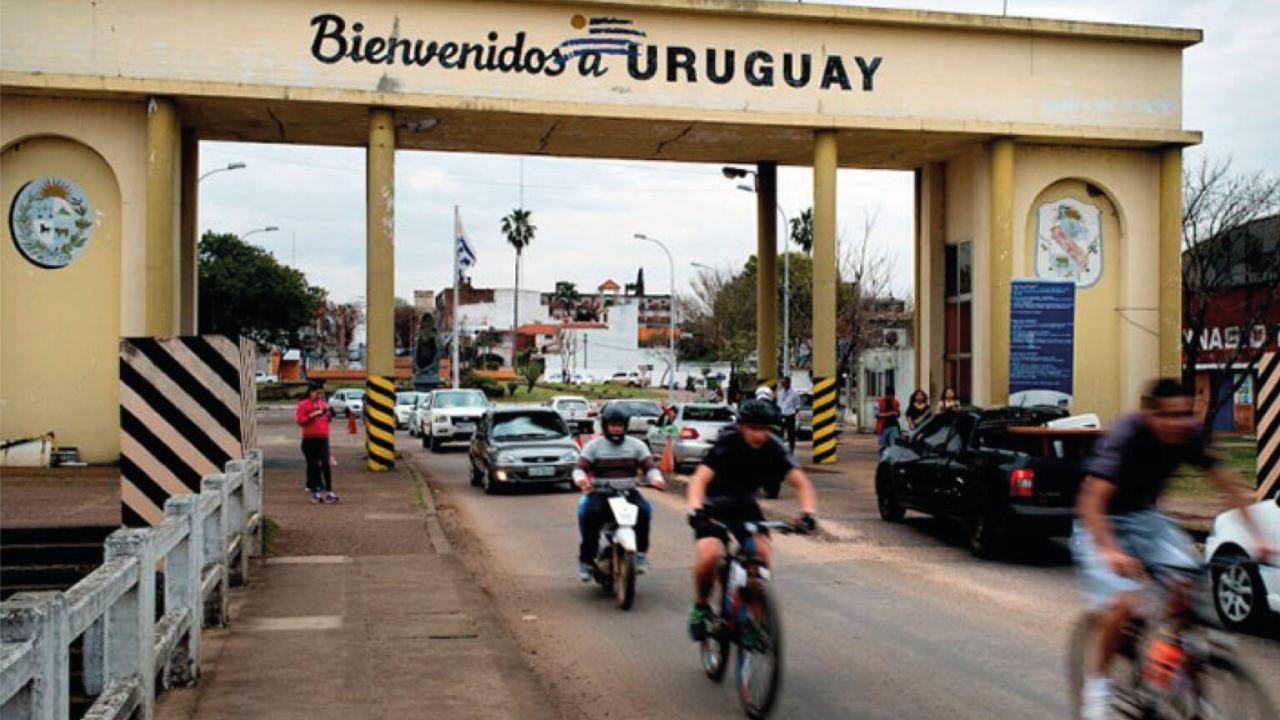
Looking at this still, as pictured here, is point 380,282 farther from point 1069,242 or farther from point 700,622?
point 700,622

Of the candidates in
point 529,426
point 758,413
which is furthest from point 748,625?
point 529,426

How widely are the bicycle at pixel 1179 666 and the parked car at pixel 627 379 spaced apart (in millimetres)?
97207

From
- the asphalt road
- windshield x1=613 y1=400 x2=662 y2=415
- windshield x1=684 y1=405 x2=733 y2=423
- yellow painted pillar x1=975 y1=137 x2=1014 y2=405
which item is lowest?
the asphalt road

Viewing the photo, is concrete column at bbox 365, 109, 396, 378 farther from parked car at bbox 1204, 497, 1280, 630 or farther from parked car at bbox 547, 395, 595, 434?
parked car at bbox 1204, 497, 1280, 630

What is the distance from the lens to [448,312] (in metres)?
120

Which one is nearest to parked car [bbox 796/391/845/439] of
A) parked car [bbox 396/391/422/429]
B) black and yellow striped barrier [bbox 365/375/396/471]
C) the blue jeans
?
parked car [bbox 396/391/422/429]

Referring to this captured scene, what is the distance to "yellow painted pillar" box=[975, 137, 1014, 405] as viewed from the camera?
93.5 feet

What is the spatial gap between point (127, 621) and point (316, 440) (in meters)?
14.1

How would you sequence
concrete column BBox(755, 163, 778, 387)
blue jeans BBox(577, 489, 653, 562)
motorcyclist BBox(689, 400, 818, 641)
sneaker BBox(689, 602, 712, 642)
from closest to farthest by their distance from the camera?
motorcyclist BBox(689, 400, 818, 641) < sneaker BBox(689, 602, 712, 642) < blue jeans BBox(577, 489, 653, 562) < concrete column BBox(755, 163, 778, 387)

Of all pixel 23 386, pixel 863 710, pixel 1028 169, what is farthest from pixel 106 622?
pixel 1028 169

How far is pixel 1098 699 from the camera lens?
6266mm

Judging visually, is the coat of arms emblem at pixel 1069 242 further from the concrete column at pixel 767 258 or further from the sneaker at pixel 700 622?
the sneaker at pixel 700 622

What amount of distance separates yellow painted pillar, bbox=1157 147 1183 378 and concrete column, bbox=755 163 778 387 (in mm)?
9144

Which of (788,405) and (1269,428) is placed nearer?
(1269,428)
